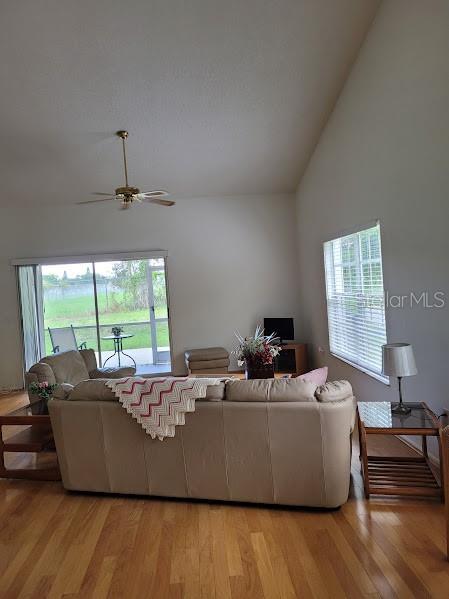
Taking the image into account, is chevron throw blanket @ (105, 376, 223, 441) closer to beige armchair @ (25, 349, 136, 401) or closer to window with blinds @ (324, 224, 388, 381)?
beige armchair @ (25, 349, 136, 401)

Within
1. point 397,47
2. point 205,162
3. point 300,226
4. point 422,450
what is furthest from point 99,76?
point 422,450

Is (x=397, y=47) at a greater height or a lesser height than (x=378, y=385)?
greater

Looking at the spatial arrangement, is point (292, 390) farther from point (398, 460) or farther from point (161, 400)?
point (398, 460)

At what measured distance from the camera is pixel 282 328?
673 cm

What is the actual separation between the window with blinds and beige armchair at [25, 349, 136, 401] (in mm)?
2620

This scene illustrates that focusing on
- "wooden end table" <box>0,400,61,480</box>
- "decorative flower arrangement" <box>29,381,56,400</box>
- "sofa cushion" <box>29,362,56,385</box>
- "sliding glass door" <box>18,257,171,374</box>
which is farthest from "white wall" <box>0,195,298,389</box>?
"wooden end table" <box>0,400,61,480</box>

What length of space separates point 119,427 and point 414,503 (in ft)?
6.29

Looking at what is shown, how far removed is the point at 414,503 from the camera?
272 centimetres

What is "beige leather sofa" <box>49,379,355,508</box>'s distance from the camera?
2.66m

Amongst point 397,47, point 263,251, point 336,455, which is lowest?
point 336,455

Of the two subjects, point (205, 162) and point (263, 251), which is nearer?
point (205, 162)

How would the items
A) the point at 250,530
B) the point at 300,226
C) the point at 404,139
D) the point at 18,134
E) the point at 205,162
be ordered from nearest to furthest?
the point at 250,530 < the point at 404,139 < the point at 18,134 < the point at 205,162 < the point at 300,226

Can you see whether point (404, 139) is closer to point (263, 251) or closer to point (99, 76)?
point (99, 76)

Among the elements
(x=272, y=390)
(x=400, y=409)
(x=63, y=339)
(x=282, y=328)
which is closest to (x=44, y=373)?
(x=63, y=339)
